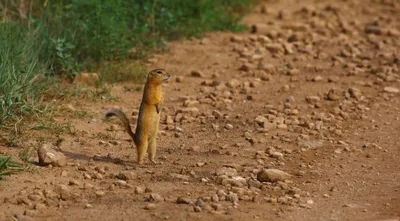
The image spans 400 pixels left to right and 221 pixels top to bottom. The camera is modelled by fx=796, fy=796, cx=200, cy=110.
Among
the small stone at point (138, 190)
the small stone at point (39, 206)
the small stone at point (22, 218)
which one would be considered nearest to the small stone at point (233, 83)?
the small stone at point (138, 190)

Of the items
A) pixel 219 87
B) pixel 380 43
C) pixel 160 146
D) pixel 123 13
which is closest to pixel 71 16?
pixel 123 13

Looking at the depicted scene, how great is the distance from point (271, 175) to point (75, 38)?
3.61 metres

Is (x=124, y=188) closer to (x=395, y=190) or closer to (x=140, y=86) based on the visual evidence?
(x=395, y=190)

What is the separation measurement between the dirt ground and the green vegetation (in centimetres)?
26

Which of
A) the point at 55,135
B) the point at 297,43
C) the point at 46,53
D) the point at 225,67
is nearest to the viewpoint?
the point at 55,135

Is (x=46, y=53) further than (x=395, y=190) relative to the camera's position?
Yes

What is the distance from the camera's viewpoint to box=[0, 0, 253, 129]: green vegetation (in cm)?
739

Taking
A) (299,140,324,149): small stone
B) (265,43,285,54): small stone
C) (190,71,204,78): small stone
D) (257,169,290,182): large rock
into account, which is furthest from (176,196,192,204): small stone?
(265,43,285,54): small stone

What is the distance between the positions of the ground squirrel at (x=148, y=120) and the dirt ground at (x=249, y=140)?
201mm

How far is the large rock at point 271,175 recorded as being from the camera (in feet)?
20.4

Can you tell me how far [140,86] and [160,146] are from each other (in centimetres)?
180

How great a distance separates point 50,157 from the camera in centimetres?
633

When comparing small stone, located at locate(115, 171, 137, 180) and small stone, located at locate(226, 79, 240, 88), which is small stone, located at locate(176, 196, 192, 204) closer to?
small stone, located at locate(115, 171, 137, 180)

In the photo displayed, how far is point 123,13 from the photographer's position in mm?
9172
